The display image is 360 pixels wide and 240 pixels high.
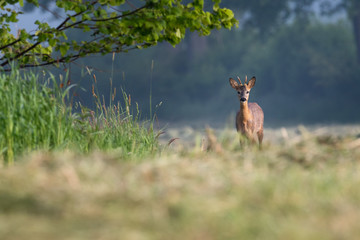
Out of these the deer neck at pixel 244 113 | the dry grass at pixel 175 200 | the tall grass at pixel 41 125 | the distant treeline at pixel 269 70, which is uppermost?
the distant treeline at pixel 269 70

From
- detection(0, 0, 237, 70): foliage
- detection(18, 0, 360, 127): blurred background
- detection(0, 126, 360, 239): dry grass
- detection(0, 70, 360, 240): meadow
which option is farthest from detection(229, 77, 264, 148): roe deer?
detection(18, 0, 360, 127): blurred background

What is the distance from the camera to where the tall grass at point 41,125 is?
7.18 m

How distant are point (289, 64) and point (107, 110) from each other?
29.1 m

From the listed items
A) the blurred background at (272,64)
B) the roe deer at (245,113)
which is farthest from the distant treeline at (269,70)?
the roe deer at (245,113)

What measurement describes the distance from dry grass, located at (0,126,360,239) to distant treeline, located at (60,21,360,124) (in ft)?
99.7

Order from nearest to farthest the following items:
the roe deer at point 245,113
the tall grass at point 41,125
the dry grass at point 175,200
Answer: the dry grass at point 175,200, the tall grass at point 41,125, the roe deer at point 245,113

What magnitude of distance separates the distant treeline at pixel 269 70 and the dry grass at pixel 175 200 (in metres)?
30.4

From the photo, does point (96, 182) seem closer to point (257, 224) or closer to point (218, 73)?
point (257, 224)

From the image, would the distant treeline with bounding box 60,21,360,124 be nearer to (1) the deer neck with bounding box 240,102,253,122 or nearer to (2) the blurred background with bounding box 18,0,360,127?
(2) the blurred background with bounding box 18,0,360,127

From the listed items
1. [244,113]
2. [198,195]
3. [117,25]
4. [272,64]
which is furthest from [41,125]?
[272,64]

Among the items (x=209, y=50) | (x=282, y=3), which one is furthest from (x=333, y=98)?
(x=209, y=50)

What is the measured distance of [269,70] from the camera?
38719 millimetres

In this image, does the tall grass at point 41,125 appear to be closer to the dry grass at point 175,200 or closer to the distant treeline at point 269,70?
the dry grass at point 175,200

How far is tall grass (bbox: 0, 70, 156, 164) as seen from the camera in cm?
718
